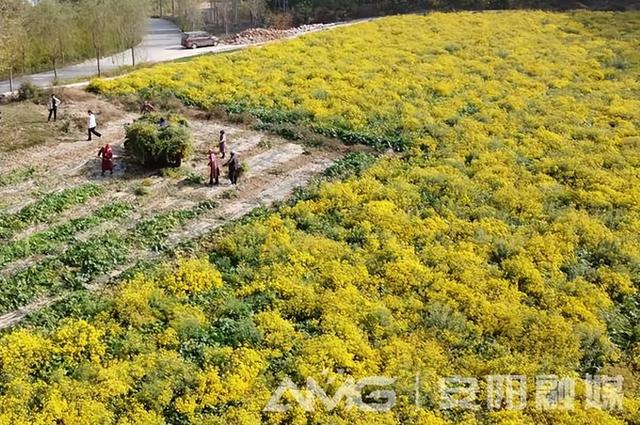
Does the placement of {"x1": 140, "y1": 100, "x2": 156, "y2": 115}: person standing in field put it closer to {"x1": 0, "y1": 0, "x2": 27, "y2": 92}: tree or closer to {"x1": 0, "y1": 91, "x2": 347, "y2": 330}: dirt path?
{"x1": 0, "y1": 91, "x2": 347, "y2": 330}: dirt path

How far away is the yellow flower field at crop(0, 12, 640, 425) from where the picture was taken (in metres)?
14.7

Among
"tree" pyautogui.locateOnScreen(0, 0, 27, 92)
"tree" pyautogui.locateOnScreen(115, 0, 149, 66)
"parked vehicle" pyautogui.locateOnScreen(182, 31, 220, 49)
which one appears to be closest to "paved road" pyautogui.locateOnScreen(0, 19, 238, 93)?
"parked vehicle" pyautogui.locateOnScreen(182, 31, 220, 49)

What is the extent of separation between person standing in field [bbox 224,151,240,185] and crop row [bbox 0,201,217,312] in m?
3.05

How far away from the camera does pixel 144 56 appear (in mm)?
55188

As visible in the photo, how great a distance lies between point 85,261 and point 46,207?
4.27 meters

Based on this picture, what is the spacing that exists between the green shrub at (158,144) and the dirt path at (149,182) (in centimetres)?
51

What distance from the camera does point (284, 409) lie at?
14453mm

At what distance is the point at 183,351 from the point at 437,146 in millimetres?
16908

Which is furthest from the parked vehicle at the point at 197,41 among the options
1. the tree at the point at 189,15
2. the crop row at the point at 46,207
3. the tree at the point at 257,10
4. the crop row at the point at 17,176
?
the crop row at the point at 46,207

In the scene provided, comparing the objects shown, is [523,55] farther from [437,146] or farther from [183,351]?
[183,351]

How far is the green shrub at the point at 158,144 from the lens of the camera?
25.1m


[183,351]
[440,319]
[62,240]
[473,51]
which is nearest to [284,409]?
[183,351]

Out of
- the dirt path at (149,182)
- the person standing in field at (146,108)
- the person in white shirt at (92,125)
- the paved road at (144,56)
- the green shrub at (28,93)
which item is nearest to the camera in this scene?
the dirt path at (149,182)

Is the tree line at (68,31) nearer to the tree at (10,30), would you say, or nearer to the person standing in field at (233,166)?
the tree at (10,30)
